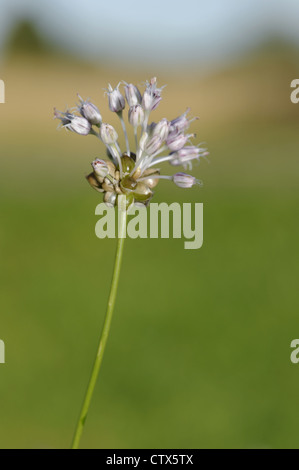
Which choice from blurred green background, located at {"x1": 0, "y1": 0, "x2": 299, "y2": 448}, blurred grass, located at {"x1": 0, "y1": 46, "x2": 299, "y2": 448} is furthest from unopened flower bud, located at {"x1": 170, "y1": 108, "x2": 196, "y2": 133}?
blurred grass, located at {"x1": 0, "y1": 46, "x2": 299, "y2": 448}

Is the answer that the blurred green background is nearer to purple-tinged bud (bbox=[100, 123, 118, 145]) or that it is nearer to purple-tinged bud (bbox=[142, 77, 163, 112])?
purple-tinged bud (bbox=[142, 77, 163, 112])

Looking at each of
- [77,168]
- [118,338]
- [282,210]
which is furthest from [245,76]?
[118,338]

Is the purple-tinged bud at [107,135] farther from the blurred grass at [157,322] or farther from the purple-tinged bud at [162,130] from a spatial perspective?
the blurred grass at [157,322]

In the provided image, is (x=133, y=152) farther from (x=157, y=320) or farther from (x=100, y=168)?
(x=157, y=320)

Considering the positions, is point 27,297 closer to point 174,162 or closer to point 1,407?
point 1,407

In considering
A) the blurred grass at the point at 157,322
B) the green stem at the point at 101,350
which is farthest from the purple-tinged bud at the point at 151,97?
the blurred grass at the point at 157,322

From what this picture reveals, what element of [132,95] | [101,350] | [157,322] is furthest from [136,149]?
[157,322]
